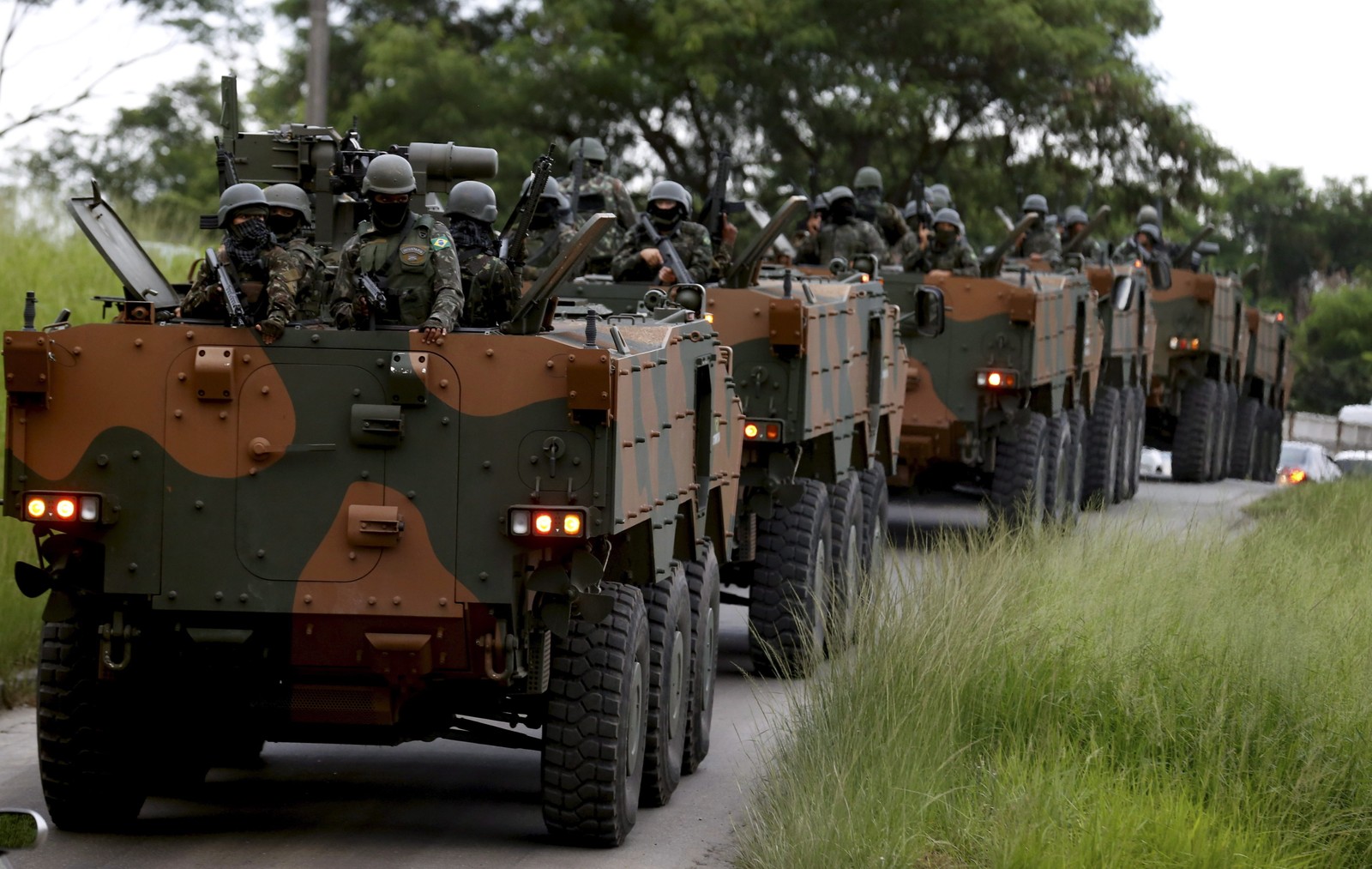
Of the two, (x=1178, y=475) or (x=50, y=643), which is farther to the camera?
(x=1178, y=475)

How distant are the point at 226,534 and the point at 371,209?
1378 millimetres

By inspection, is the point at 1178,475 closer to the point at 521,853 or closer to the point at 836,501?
the point at 836,501

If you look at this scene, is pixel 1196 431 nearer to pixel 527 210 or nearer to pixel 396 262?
pixel 527 210

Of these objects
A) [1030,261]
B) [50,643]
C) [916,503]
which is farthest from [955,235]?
[50,643]

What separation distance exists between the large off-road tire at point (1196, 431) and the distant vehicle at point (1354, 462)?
143 cm

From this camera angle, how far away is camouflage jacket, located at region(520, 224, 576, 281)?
39.8 ft

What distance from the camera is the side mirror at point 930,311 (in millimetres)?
14148

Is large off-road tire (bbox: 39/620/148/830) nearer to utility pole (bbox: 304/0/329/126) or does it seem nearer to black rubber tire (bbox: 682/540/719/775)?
black rubber tire (bbox: 682/540/719/775)

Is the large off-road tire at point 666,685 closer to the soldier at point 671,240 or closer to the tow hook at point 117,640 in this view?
the tow hook at point 117,640

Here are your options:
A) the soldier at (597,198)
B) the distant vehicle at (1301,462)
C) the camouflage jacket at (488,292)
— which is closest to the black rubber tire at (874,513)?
the soldier at (597,198)

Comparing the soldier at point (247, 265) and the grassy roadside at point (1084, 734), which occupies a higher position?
the soldier at point (247, 265)

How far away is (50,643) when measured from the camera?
7496mm

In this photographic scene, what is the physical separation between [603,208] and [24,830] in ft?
33.7

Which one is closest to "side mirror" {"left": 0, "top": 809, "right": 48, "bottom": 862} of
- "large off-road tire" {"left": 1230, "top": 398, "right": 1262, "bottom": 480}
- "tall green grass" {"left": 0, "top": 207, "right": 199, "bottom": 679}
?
"tall green grass" {"left": 0, "top": 207, "right": 199, "bottom": 679}
